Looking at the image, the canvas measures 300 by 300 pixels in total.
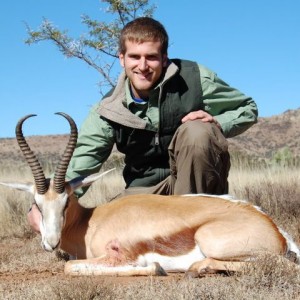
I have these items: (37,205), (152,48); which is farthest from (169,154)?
(37,205)

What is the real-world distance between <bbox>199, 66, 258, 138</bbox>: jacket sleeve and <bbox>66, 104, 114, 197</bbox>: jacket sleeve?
1113 mm

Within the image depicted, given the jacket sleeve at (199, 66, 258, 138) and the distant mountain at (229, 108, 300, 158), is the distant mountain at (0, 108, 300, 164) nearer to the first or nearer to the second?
the distant mountain at (229, 108, 300, 158)

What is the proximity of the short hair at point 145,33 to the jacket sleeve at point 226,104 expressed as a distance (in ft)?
1.84

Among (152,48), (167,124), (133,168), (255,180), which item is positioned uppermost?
(152,48)

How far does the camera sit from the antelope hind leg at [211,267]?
467 cm

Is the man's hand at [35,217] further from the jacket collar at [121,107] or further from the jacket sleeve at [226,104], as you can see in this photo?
the jacket sleeve at [226,104]

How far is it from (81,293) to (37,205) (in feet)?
5.46

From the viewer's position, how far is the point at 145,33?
614 cm

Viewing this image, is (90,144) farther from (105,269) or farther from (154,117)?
(105,269)

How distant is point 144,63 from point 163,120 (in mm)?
606

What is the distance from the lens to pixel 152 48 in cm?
612

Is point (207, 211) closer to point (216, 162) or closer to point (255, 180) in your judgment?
point (216, 162)

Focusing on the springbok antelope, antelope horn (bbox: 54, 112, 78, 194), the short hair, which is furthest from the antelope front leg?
the short hair

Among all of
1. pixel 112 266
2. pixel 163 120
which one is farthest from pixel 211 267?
pixel 163 120
